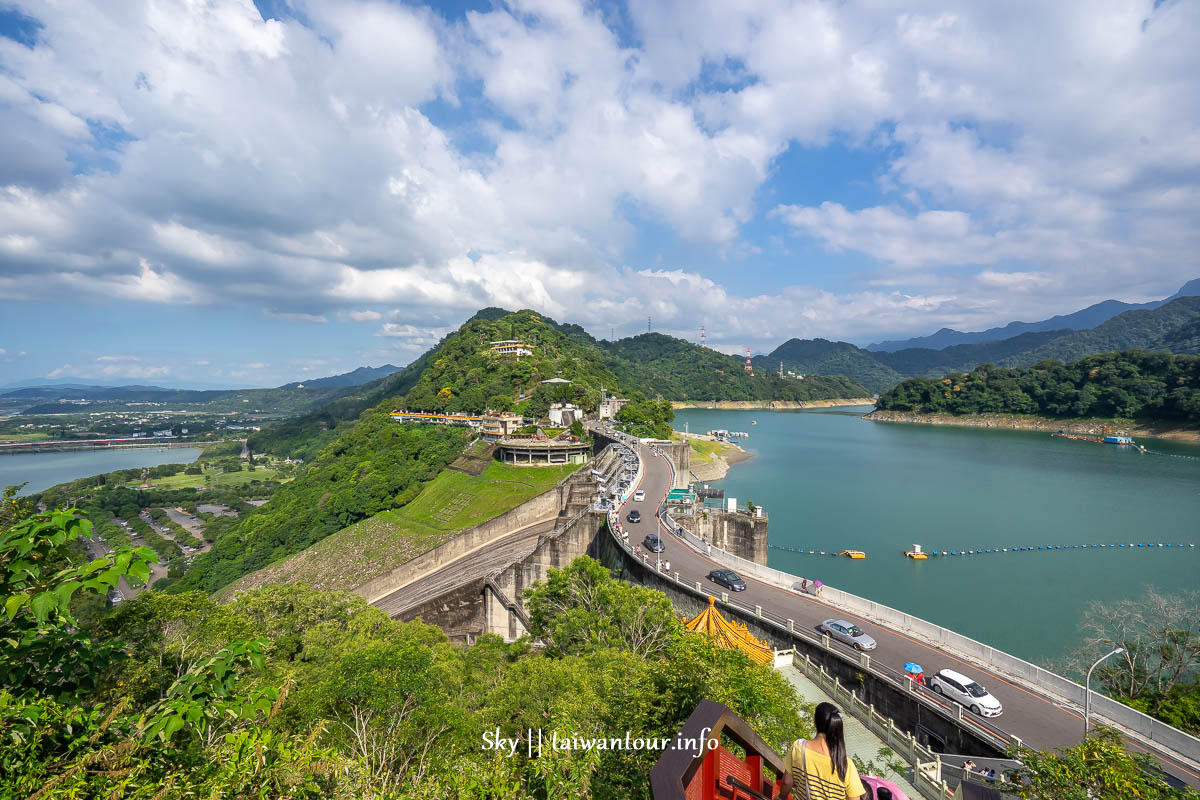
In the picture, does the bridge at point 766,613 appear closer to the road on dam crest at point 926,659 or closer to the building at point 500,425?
the road on dam crest at point 926,659

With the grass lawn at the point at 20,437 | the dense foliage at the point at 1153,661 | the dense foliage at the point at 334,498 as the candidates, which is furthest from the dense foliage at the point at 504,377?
the grass lawn at the point at 20,437

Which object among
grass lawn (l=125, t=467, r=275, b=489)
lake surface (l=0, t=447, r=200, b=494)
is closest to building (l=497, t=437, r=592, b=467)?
grass lawn (l=125, t=467, r=275, b=489)

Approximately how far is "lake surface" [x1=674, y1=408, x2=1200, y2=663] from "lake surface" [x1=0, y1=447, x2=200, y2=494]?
6078 inches

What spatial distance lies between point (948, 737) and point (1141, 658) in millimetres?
15619

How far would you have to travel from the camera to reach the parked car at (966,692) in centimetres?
1530

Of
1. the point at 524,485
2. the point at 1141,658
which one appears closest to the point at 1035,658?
the point at 1141,658

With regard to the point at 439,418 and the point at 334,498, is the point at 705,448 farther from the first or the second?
the point at 334,498

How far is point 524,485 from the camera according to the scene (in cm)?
5144

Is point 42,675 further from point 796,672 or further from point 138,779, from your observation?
point 796,672

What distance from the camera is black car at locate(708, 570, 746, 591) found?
2498 centimetres

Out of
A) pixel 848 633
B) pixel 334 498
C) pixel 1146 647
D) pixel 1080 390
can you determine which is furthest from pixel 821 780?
pixel 1080 390

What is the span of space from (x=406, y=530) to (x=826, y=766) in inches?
1895

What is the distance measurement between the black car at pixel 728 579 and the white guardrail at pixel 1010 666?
1916 mm

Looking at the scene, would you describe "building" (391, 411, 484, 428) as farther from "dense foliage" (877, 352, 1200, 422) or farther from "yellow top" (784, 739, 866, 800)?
"dense foliage" (877, 352, 1200, 422)
